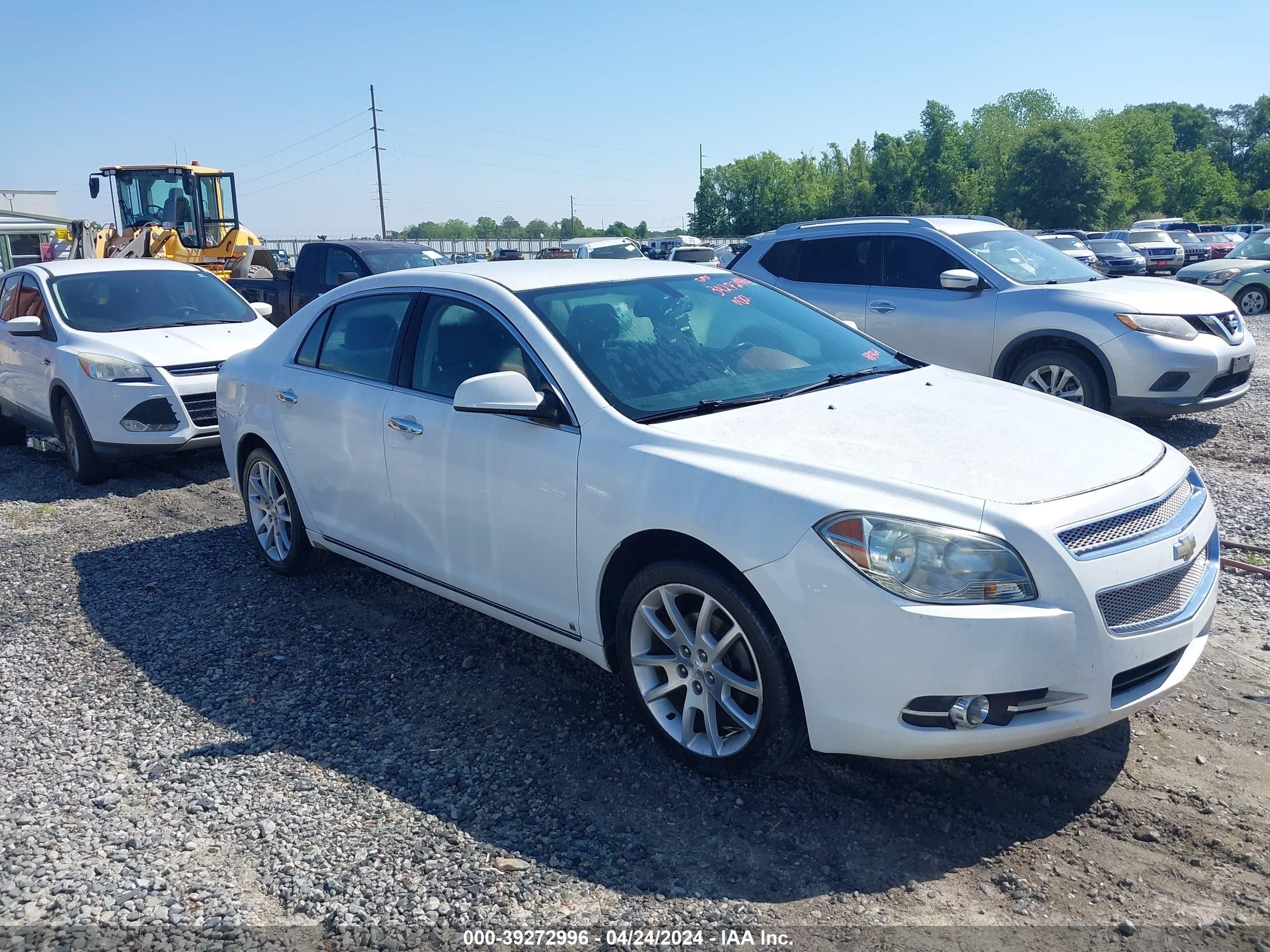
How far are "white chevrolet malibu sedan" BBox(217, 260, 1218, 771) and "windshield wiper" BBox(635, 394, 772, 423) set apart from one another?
1cm

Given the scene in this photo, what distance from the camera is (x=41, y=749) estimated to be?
388 cm

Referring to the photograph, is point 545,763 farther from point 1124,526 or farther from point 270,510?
point 270,510

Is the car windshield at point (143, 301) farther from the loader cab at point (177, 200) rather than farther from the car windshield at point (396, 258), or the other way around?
the loader cab at point (177, 200)

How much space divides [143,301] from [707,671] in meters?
7.79

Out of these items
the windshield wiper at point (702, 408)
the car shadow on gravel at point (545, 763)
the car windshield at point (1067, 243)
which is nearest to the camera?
the car shadow on gravel at point (545, 763)

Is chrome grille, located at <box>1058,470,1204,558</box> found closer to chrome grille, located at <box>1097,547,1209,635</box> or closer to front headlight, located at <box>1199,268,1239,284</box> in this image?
chrome grille, located at <box>1097,547,1209,635</box>

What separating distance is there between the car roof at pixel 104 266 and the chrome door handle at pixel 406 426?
6.26m

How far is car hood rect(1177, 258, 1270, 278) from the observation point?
18.3 metres

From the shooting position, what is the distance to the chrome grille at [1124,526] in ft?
9.51

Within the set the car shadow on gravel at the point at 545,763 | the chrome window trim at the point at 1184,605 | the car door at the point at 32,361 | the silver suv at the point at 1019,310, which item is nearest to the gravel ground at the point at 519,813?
the car shadow on gravel at the point at 545,763

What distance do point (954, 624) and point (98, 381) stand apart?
24.5 feet

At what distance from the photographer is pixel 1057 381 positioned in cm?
822

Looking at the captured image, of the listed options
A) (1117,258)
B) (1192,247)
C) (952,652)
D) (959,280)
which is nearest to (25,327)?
(959,280)

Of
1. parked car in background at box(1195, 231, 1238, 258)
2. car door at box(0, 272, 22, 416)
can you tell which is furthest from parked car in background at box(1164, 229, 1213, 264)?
car door at box(0, 272, 22, 416)
